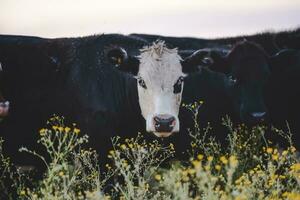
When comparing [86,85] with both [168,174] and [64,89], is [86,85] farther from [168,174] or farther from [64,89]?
[168,174]

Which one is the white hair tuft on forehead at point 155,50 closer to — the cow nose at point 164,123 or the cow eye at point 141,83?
the cow eye at point 141,83

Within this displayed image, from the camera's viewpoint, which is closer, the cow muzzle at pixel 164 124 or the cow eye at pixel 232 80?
the cow muzzle at pixel 164 124

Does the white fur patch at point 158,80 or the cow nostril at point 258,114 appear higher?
the white fur patch at point 158,80

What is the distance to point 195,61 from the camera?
735 centimetres

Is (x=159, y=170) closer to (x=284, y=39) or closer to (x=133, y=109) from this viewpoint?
(x=133, y=109)

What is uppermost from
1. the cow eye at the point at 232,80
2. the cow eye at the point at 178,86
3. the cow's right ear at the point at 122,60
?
the cow's right ear at the point at 122,60

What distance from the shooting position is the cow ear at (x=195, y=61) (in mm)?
7320

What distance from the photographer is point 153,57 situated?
715cm

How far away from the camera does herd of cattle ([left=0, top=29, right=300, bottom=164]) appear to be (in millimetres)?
6867

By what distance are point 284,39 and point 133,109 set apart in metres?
2.81

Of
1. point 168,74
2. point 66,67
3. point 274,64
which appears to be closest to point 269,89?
point 274,64

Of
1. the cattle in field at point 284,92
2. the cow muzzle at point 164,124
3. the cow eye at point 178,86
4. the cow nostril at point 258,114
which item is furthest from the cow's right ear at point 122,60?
the cattle in field at point 284,92

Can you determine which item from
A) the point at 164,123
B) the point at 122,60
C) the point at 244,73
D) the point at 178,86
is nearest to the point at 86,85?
the point at 122,60

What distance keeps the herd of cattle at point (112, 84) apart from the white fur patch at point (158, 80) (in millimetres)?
13
